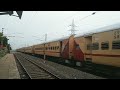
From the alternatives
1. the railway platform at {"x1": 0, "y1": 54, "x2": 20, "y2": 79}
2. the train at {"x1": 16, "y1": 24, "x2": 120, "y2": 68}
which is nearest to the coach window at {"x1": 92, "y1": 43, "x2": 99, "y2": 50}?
the train at {"x1": 16, "y1": 24, "x2": 120, "y2": 68}

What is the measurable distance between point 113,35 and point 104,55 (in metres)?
1.57

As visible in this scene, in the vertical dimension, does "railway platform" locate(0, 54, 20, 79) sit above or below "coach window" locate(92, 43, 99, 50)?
below

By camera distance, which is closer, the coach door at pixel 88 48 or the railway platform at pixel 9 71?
the railway platform at pixel 9 71

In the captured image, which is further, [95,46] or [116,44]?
[95,46]

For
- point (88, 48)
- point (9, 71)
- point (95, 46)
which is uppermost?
point (95, 46)

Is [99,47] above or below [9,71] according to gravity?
above

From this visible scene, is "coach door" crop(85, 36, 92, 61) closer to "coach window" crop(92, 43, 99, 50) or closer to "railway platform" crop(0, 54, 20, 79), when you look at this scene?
"coach window" crop(92, 43, 99, 50)

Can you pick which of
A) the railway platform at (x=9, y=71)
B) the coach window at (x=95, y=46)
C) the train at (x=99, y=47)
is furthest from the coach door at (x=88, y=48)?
the railway platform at (x=9, y=71)

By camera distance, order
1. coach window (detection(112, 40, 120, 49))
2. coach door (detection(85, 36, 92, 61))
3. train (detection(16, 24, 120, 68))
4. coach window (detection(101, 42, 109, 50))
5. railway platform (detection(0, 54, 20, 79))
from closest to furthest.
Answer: coach window (detection(112, 40, 120, 49)), train (detection(16, 24, 120, 68)), coach window (detection(101, 42, 109, 50)), railway platform (detection(0, 54, 20, 79)), coach door (detection(85, 36, 92, 61))

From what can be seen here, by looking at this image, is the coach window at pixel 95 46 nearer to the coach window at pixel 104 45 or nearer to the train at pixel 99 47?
the train at pixel 99 47

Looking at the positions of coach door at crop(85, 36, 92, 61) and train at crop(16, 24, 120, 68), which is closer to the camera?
train at crop(16, 24, 120, 68)

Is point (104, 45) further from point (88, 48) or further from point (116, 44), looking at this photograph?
point (88, 48)

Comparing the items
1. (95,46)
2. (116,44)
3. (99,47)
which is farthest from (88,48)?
(116,44)
